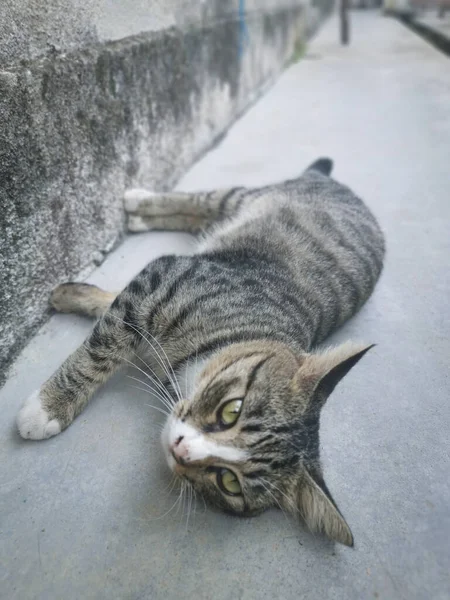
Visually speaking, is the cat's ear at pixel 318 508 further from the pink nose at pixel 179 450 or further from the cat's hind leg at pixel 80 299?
the cat's hind leg at pixel 80 299

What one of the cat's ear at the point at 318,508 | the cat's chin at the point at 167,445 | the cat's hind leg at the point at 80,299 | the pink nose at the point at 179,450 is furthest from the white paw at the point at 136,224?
the cat's ear at the point at 318,508

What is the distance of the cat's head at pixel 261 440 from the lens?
1.26 metres

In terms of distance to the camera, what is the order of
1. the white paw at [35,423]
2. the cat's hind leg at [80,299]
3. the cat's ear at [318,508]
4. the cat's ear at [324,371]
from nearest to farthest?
the cat's ear at [318,508], the cat's ear at [324,371], the white paw at [35,423], the cat's hind leg at [80,299]

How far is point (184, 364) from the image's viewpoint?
1635 millimetres

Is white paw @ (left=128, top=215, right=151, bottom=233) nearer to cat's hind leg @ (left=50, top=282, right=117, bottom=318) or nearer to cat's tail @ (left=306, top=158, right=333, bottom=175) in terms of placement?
cat's hind leg @ (left=50, top=282, right=117, bottom=318)

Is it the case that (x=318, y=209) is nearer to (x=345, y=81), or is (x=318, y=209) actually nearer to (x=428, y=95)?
(x=428, y=95)

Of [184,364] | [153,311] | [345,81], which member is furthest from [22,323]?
[345,81]

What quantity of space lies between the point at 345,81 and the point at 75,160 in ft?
16.5

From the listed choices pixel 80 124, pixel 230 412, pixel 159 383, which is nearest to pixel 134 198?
pixel 80 124

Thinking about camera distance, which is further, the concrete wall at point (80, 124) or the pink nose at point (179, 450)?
the concrete wall at point (80, 124)

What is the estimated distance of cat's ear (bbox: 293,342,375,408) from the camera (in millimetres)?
1250

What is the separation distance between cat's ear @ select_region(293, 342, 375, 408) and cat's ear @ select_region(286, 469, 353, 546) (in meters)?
0.21

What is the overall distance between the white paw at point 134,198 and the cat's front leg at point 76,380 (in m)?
0.92

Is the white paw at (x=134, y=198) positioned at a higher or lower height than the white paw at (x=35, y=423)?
higher
